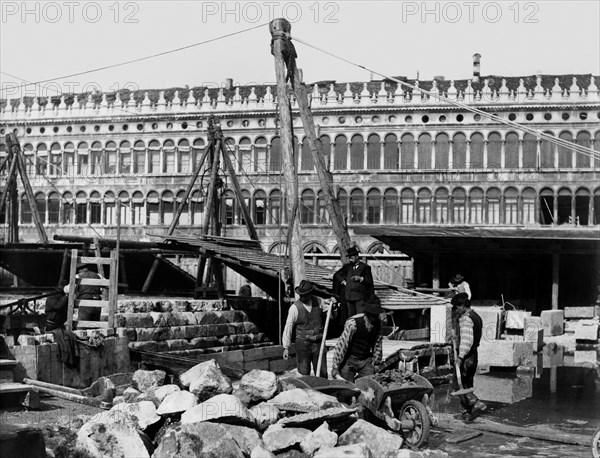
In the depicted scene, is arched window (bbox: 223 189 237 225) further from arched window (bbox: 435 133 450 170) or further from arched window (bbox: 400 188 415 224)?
arched window (bbox: 435 133 450 170)

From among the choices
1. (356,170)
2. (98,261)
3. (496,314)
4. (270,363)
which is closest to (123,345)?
(98,261)

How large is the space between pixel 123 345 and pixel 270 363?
156 inches

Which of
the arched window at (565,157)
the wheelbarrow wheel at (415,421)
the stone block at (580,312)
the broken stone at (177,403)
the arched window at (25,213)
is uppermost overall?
the arched window at (565,157)

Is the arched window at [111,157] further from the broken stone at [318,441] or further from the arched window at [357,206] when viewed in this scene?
the broken stone at [318,441]

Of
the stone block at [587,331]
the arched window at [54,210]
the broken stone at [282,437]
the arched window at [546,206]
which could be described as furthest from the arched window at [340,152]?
the broken stone at [282,437]

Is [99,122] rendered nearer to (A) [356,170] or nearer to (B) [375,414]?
(A) [356,170]

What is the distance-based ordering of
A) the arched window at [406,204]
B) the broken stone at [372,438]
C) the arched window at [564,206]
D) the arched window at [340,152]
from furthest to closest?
the arched window at [340,152] → the arched window at [406,204] → the arched window at [564,206] → the broken stone at [372,438]

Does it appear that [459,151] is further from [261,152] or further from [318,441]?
[318,441]

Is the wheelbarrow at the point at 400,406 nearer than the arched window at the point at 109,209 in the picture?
Yes

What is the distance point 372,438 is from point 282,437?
0.85 m

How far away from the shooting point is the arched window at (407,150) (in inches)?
2224

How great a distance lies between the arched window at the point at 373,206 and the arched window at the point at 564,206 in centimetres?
1065

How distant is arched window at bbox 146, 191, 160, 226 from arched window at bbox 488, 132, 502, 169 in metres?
21.5

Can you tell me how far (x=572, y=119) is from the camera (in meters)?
54.2
